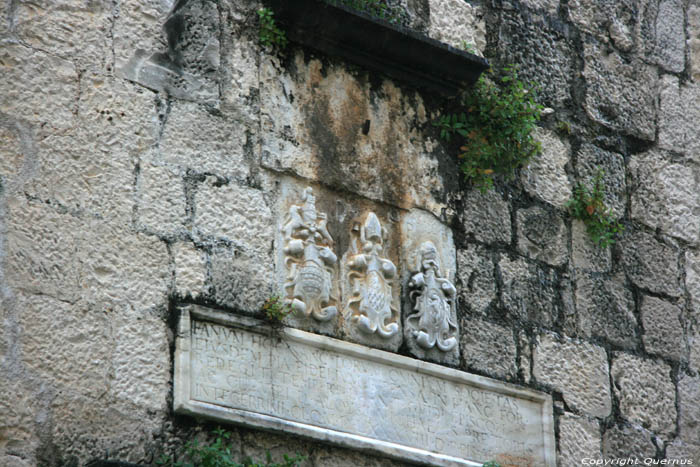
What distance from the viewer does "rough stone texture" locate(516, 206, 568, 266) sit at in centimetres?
558

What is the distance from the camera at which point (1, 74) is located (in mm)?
4426

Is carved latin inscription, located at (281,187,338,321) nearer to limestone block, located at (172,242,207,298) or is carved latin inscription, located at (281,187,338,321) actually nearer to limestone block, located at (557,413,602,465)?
limestone block, located at (172,242,207,298)

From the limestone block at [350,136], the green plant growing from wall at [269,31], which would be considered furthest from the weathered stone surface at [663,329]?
the green plant growing from wall at [269,31]

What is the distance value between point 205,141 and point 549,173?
170 cm

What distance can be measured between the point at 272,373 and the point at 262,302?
0.86 feet

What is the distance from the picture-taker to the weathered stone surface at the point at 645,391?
18.3 feet

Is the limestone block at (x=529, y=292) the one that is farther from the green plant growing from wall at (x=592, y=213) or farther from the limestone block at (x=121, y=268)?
the limestone block at (x=121, y=268)

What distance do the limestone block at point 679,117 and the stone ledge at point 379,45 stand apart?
123 cm

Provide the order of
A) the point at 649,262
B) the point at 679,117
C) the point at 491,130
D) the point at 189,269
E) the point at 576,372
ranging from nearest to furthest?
1. the point at 189,269
2. the point at 576,372
3. the point at 491,130
4. the point at 649,262
5. the point at 679,117

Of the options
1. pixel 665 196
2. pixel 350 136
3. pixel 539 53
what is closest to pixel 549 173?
pixel 539 53

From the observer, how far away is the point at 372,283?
16.3ft

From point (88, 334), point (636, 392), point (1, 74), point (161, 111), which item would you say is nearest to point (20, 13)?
point (1, 74)

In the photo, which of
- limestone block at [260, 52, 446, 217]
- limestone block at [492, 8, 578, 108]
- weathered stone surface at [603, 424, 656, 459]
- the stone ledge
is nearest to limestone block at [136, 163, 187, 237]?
limestone block at [260, 52, 446, 217]

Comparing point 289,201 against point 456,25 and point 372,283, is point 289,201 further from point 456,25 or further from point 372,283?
point 456,25
